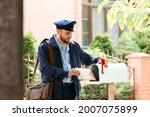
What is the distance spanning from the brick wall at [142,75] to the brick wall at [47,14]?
11.2ft

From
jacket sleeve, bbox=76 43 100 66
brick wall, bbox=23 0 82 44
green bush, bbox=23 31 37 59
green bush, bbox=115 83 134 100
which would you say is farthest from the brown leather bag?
brick wall, bbox=23 0 82 44

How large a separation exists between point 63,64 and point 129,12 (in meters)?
0.99

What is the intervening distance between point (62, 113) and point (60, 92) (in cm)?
157

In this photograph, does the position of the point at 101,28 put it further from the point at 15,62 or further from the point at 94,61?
the point at 15,62

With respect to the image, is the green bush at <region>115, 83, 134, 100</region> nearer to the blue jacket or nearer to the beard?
the blue jacket

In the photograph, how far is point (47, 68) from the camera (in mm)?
3816

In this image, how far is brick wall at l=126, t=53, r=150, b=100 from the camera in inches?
390

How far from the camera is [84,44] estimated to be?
14.4 metres

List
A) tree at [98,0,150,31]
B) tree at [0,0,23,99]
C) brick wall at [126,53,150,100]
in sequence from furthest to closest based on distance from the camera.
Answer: brick wall at [126,53,150,100] → tree at [98,0,150,31] → tree at [0,0,23,99]

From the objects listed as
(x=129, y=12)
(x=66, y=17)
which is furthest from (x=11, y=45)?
(x=66, y=17)

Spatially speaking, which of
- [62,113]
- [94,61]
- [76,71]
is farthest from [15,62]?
[94,61]

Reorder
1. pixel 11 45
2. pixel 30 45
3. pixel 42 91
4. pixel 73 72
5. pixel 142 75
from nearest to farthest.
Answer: pixel 11 45, pixel 73 72, pixel 42 91, pixel 142 75, pixel 30 45

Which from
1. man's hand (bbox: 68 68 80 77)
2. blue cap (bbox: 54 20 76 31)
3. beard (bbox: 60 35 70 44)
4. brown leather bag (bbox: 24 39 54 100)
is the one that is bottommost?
brown leather bag (bbox: 24 39 54 100)

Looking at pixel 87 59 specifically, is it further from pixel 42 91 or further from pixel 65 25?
pixel 42 91
